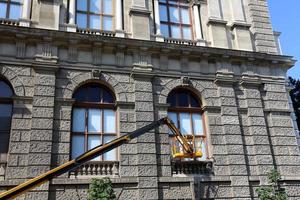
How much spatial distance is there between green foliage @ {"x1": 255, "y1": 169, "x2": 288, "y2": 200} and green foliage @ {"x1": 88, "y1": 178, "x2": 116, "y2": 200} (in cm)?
645

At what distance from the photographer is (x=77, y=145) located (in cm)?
1380

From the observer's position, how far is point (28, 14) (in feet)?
49.1

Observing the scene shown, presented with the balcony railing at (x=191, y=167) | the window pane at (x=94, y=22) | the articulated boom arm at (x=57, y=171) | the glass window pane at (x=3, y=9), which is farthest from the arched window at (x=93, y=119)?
the glass window pane at (x=3, y=9)

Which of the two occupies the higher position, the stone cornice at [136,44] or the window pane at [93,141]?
the stone cornice at [136,44]

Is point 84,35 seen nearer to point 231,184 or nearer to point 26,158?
point 26,158

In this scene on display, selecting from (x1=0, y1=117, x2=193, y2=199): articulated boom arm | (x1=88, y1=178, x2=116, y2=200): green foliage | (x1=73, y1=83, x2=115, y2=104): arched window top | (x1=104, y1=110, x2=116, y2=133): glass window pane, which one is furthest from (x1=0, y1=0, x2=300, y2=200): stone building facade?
(x1=0, y1=117, x2=193, y2=199): articulated boom arm

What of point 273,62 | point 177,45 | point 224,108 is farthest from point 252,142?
point 177,45

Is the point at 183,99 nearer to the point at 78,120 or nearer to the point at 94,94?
the point at 94,94

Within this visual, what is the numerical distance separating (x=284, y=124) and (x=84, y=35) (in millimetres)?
10595

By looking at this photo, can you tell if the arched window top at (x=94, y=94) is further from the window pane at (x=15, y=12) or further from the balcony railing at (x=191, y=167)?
the window pane at (x=15, y=12)

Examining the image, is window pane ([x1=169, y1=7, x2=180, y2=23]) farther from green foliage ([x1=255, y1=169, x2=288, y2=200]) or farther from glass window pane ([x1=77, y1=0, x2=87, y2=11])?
green foliage ([x1=255, y1=169, x2=288, y2=200])

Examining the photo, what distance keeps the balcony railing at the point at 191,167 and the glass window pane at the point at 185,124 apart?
1.51 meters

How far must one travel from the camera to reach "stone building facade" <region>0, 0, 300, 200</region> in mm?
13273

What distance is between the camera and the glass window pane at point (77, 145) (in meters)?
13.7
